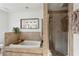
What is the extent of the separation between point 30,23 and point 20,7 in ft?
0.66

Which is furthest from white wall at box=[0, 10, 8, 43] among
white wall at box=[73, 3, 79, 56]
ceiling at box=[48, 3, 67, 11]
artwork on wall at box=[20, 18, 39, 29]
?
white wall at box=[73, 3, 79, 56]

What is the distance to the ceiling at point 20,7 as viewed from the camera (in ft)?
3.61

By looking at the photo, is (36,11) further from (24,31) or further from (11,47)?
(11,47)

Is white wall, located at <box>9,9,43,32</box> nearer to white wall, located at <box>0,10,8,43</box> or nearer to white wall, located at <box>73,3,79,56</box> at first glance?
white wall, located at <box>0,10,8,43</box>

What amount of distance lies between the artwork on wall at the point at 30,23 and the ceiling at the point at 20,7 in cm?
11

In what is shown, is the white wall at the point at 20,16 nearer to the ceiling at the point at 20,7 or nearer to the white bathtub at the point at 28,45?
the ceiling at the point at 20,7

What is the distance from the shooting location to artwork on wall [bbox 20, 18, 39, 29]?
3.96 feet

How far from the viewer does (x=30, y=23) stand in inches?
48.8

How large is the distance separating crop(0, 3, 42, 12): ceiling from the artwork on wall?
11cm

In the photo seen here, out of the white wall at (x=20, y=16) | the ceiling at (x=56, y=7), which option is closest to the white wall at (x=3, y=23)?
the white wall at (x=20, y=16)

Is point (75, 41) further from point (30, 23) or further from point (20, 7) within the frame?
point (20, 7)

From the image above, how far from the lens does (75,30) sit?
3.74ft

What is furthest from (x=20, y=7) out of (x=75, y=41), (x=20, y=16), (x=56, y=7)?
(x=75, y=41)

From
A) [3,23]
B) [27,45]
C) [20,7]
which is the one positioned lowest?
[27,45]
